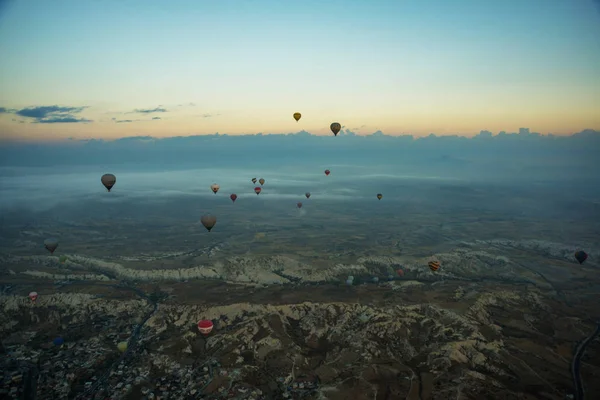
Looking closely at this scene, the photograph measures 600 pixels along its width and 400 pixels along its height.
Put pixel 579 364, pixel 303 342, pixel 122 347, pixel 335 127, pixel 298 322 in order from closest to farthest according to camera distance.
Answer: pixel 579 364
pixel 122 347
pixel 303 342
pixel 298 322
pixel 335 127

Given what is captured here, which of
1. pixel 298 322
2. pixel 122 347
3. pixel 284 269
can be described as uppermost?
pixel 284 269

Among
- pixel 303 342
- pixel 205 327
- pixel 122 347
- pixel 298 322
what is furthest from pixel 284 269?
pixel 122 347

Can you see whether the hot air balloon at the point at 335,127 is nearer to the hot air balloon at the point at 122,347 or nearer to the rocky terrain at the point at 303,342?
the rocky terrain at the point at 303,342

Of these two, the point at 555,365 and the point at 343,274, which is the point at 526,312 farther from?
the point at 343,274

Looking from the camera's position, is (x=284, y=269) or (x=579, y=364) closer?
(x=579, y=364)

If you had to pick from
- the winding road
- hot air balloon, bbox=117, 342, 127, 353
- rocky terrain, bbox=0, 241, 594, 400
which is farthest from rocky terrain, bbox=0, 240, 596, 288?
hot air balloon, bbox=117, 342, 127, 353

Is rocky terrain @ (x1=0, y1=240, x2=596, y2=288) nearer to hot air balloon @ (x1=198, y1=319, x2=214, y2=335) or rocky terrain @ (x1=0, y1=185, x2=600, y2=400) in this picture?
rocky terrain @ (x1=0, y1=185, x2=600, y2=400)

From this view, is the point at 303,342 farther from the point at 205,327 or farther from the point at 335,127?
the point at 335,127

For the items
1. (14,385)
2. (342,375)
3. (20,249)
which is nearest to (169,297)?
(14,385)

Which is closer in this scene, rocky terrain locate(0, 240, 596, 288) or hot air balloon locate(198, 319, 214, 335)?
hot air balloon locate(198, 319, 214, 335)
